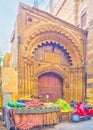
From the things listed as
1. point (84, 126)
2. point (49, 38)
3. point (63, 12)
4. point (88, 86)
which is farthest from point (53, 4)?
point (84, 126)

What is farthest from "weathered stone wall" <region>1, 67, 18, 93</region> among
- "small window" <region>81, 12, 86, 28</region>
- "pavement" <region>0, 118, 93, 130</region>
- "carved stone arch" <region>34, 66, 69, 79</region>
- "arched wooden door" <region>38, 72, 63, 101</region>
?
"small window" <region>81, 12, 86, 28</region>

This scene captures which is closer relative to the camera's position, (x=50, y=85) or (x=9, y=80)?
(x=9, y=80)

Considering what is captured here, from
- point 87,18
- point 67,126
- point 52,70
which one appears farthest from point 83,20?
point 67,126

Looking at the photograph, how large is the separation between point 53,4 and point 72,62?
1354cm

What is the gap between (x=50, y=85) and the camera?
12727mm

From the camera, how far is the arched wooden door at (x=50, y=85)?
40.5 ft

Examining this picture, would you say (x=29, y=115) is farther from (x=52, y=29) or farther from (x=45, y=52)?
(x=52, y=29)

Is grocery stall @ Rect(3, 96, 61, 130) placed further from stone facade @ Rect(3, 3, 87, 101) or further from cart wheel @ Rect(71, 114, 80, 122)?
stone facade @ Rect(3, 3, 87, 101)

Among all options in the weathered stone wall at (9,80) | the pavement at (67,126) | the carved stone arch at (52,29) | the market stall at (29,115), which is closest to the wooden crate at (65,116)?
the pavement at (67,126)

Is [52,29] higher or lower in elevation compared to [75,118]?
higher

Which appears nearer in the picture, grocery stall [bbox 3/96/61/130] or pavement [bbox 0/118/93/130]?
grocery stall [bbox 3/96/61/130]

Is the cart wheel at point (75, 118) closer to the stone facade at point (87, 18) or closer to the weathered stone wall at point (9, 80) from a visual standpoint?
the weathered stone wall at point (9, 80)

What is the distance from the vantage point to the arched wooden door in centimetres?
1234

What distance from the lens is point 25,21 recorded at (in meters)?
11.5
